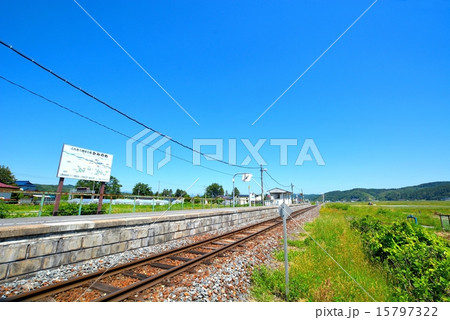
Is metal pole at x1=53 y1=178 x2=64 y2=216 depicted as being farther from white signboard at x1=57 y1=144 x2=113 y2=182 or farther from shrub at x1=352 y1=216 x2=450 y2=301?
shrub at x1=352 y1=216 x2=450 y2=301

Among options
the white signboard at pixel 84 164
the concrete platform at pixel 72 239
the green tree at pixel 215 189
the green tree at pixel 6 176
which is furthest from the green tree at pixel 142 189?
the concrete platform at pixel 72 239

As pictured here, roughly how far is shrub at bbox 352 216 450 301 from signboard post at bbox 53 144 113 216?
16.3m

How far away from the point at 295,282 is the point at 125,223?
505cm

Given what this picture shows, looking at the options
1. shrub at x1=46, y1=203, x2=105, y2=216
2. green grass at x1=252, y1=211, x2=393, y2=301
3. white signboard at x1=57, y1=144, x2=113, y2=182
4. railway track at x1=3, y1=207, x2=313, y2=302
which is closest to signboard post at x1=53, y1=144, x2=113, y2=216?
white signboard at x1=57, y1=144, x2=113, y2=182

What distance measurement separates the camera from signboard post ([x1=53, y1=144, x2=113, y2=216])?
13.8 metres

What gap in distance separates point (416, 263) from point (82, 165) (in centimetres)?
1810

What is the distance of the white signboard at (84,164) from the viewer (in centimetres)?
1391

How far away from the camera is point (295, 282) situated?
4164 millimetres

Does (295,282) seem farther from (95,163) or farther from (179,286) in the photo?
(95,163)

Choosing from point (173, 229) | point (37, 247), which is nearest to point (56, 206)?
point (173, 229)

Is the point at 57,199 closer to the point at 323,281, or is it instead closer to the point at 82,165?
the point at 82,165

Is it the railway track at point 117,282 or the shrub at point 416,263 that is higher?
the shrub at point 416,263

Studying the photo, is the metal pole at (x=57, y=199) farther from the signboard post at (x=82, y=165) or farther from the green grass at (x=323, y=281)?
the green grass at (x=323, y=281)
